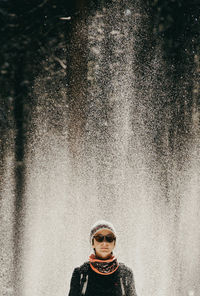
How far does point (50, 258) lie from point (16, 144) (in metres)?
1.86

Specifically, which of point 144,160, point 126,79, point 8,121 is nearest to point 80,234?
point 144,160

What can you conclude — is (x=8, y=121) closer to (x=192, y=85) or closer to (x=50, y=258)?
(x=50, y=258)

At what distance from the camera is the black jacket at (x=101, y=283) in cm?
235

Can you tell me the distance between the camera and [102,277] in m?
2.39

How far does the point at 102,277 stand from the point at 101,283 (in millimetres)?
38

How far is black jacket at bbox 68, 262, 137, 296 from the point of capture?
7.72 ft

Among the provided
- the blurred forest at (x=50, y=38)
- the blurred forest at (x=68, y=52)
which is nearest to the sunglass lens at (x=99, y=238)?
the blurred forest at (x=68, y=52)

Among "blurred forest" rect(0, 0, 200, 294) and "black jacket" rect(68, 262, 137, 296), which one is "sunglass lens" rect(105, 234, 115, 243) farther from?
"blurred forest" rect(0, 0, 200, 294)

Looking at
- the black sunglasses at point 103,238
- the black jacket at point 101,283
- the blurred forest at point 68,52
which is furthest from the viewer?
the blurred forest at point 68,52

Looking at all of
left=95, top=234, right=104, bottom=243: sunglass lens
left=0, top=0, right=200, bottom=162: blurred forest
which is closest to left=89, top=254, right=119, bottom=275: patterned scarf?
left=95, top=234, right=104, bottom=243: sunglass lens

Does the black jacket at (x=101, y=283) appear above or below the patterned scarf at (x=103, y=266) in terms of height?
below

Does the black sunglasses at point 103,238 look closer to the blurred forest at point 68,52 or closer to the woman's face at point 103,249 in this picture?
the woman's face at point 103,249

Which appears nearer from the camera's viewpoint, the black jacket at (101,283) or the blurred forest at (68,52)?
the black jacket at (101,283)

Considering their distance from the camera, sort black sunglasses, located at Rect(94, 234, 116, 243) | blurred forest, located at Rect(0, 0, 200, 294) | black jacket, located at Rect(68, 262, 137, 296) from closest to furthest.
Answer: black jacket, located at Rect(68, 262, 137, 296)
black sunglasses, located at Rect(94, 234, 116, 243)
blurred forest, located at Rect(0, 0, 200, 294)
